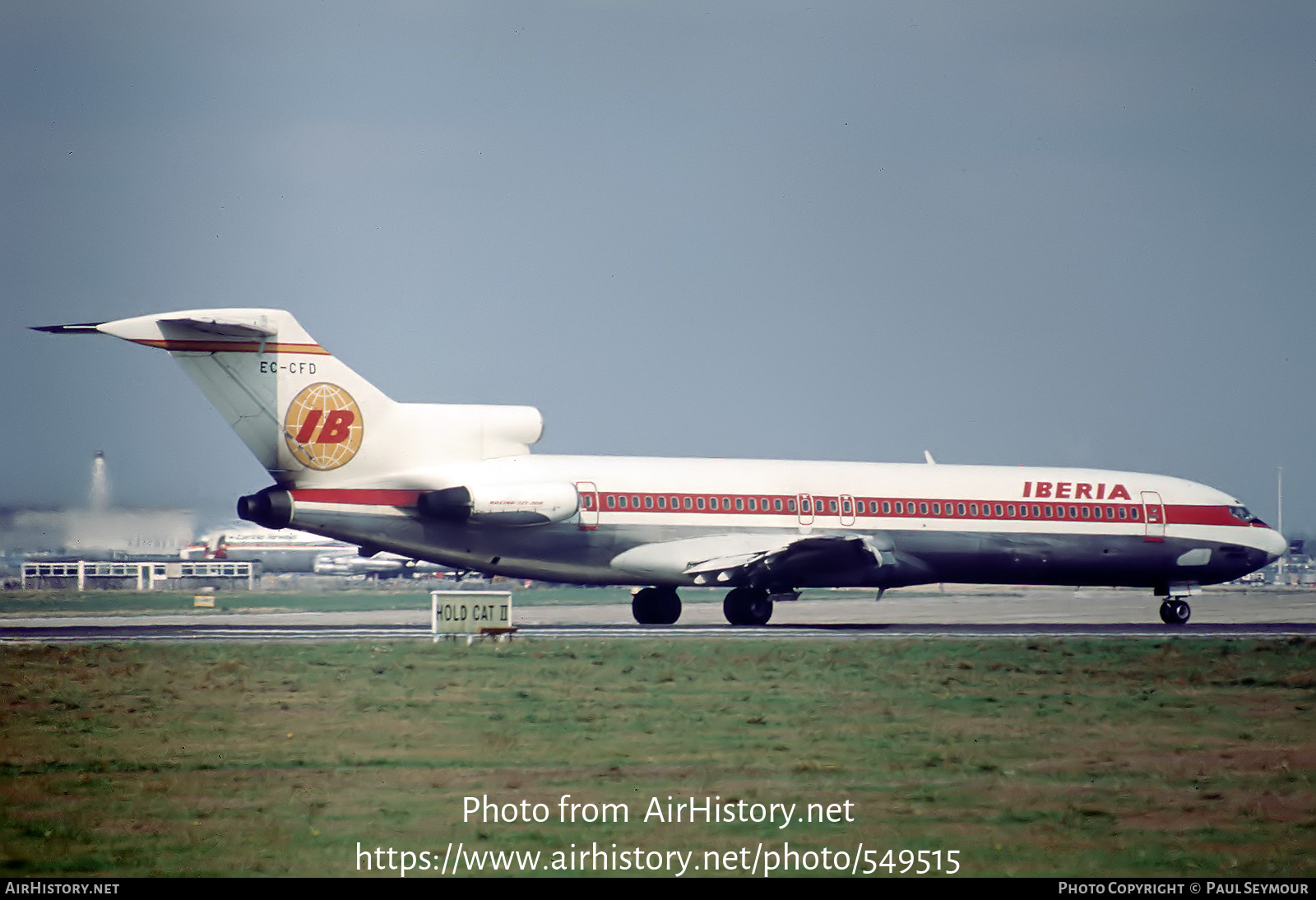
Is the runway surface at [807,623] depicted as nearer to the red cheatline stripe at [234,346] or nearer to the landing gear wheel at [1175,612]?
the landing gear wheel at [1175,612]

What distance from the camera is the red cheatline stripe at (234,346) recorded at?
28688 millimetres

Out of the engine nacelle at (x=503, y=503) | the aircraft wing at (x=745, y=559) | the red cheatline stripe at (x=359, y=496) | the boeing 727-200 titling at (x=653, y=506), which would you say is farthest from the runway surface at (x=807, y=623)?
the red cheatline stripe at (x=359, y=496)

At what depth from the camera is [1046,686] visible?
20.4 meters

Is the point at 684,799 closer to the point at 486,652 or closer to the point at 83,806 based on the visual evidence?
the point at 83,806

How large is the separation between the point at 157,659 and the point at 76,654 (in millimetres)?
1688

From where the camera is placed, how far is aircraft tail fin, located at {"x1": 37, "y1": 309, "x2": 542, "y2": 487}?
28.9 m

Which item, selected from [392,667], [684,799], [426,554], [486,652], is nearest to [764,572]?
[426,554]

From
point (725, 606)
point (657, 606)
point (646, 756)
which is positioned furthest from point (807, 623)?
point (646, 756)

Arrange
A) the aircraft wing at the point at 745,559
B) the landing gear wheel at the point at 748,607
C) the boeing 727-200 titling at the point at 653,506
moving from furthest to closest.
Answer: the landing gear wheel at the point at 748,607, the aircraft wing at the point at 745,559, the boeing 727-200 titling at the point at 653,506

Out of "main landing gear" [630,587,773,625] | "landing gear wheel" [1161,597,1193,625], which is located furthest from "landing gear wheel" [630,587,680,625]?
"landing gear wheel" [1161,597,1193,625]

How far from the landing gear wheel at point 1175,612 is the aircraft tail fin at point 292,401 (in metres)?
17.8

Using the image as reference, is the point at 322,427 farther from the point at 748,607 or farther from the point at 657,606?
the point at 748,607

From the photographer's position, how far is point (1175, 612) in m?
37.3

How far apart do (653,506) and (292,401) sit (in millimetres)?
7835
